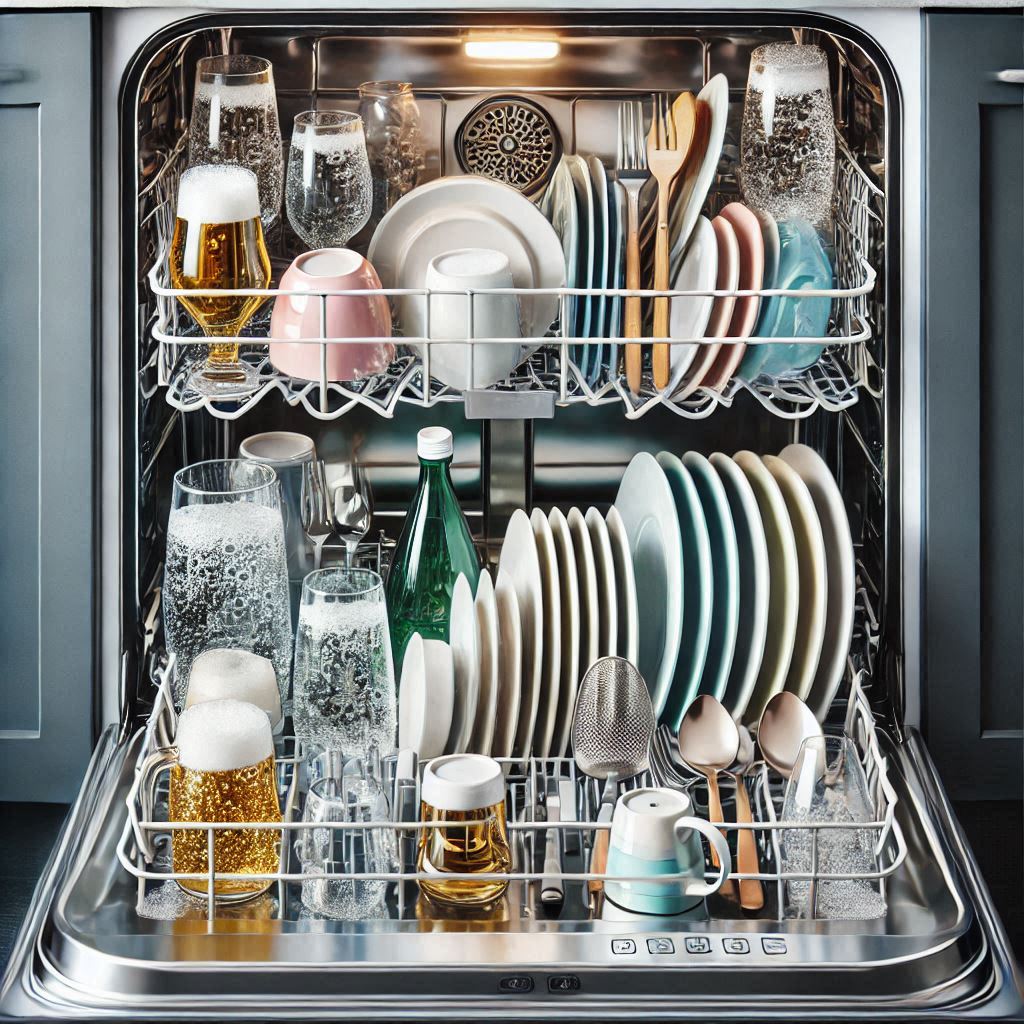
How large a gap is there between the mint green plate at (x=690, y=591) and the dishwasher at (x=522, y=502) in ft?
0.29

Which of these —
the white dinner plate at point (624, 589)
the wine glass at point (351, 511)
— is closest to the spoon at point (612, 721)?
the white dinner plate at point (624, 589)

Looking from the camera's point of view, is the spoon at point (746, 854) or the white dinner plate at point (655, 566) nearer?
the spoon at point (746, 854)

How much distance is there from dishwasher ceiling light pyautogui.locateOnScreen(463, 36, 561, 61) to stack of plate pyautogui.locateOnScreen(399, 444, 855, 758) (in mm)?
421

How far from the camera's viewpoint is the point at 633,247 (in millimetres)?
1218

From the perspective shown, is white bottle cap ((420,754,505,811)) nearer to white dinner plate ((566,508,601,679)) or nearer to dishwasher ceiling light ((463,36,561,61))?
white dinner plate ((566,508,601,679))

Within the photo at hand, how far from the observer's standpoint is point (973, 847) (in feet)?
4.01

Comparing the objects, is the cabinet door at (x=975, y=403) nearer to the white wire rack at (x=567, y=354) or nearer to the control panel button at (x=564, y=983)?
the white wire rack at (x=567, y=354)

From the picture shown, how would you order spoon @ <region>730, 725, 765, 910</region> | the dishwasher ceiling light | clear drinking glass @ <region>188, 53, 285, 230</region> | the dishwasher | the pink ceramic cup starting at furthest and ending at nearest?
the dishwasher ceiling light, clear drinking glass @ <region>188, 53, 285, 230</region>, the pink ceramic cup, spoon @ <region>730, 725, 765, 910</region>, the dishwasher

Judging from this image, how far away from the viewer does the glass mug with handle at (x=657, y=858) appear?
101 centimetres

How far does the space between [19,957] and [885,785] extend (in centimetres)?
64

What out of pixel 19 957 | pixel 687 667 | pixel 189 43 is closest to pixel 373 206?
pixel 189 43

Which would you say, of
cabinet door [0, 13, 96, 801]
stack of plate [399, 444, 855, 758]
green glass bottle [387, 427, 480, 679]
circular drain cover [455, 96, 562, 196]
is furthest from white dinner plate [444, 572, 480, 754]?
circular drain cover [455, 96, 562, 196]

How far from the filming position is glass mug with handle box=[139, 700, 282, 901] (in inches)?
41.1

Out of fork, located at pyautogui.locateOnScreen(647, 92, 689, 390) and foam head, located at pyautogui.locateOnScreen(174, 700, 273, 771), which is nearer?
foam head, located at pyautogui.locateOnScreen(174, 700, 273, 771)
